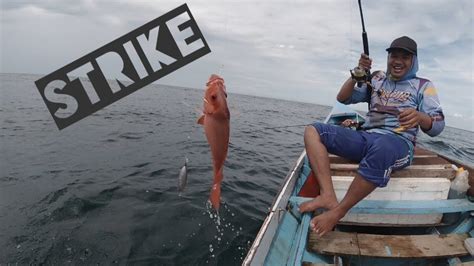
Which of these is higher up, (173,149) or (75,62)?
(75,62)

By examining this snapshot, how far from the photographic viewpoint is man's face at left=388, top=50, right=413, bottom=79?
4.26 metres

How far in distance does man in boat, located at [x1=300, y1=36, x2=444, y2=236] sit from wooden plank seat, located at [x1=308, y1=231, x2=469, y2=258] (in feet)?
0.51

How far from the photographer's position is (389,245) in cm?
354

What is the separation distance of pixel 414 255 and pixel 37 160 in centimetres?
970

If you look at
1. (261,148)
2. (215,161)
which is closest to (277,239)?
(215,161)

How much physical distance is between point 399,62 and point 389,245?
8.19 ft

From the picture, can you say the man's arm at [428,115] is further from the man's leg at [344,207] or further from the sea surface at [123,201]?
the sea surface at [123,201]

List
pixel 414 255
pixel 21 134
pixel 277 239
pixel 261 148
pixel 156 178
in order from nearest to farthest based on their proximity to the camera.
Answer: pixel 414 255, pixel 277 239, pixel 156 178, pixel 21 134, pixel 261 148

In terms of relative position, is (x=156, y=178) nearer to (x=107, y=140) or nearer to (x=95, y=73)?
(x=95, y=73)

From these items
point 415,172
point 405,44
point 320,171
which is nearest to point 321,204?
point 320,171

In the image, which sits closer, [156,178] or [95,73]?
[95,73]

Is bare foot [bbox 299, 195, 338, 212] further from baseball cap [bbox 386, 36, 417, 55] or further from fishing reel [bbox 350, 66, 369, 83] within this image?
baseball cap [bbox 386, 36, 417, 55]

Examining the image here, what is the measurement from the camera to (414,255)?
11.0ft

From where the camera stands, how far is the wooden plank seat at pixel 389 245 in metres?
3.38
